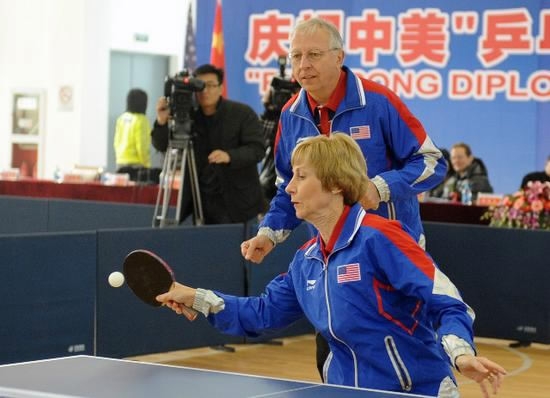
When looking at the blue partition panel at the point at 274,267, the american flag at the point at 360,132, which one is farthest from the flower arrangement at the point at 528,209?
the american flag at the point at 360,132

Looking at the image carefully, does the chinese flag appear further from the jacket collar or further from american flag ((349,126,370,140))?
the jacket collar

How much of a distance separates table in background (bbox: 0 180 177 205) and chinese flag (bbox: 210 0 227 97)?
3682 mm

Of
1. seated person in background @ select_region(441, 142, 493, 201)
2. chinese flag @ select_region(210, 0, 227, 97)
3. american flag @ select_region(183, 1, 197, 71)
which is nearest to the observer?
seated person in background @ select_region(441, 142, 493, 201)

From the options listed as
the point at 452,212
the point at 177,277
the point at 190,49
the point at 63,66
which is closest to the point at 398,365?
the point at 177,277

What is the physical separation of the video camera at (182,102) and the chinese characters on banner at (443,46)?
5513 millimetres

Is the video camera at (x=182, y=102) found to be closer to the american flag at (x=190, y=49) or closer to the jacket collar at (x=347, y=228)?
the jacket collar at (x=347, y=228)

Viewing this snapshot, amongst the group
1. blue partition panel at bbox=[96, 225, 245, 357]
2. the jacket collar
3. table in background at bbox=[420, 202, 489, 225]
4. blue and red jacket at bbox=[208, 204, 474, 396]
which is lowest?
blue partition panel at bbox=[96, 225, 245, 357]

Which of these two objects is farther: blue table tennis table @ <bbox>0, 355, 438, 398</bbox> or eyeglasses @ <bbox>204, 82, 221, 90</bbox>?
eyeglasses @ <bbox>204, 82, 221, 90</bbox>

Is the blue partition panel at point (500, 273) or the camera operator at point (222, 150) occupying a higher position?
the camera operator at point (222, 150)

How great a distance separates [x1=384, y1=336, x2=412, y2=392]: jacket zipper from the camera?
3.59 meters

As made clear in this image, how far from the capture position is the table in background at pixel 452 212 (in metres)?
10.2

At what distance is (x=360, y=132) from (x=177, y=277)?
3.44 m

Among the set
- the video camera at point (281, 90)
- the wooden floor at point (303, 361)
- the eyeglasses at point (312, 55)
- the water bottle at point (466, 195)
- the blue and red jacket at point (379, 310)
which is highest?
the eyeglasses at point (312, 55)

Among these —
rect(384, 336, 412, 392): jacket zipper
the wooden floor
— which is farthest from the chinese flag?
rect(384, 336, 412, 392): jacket zipper
